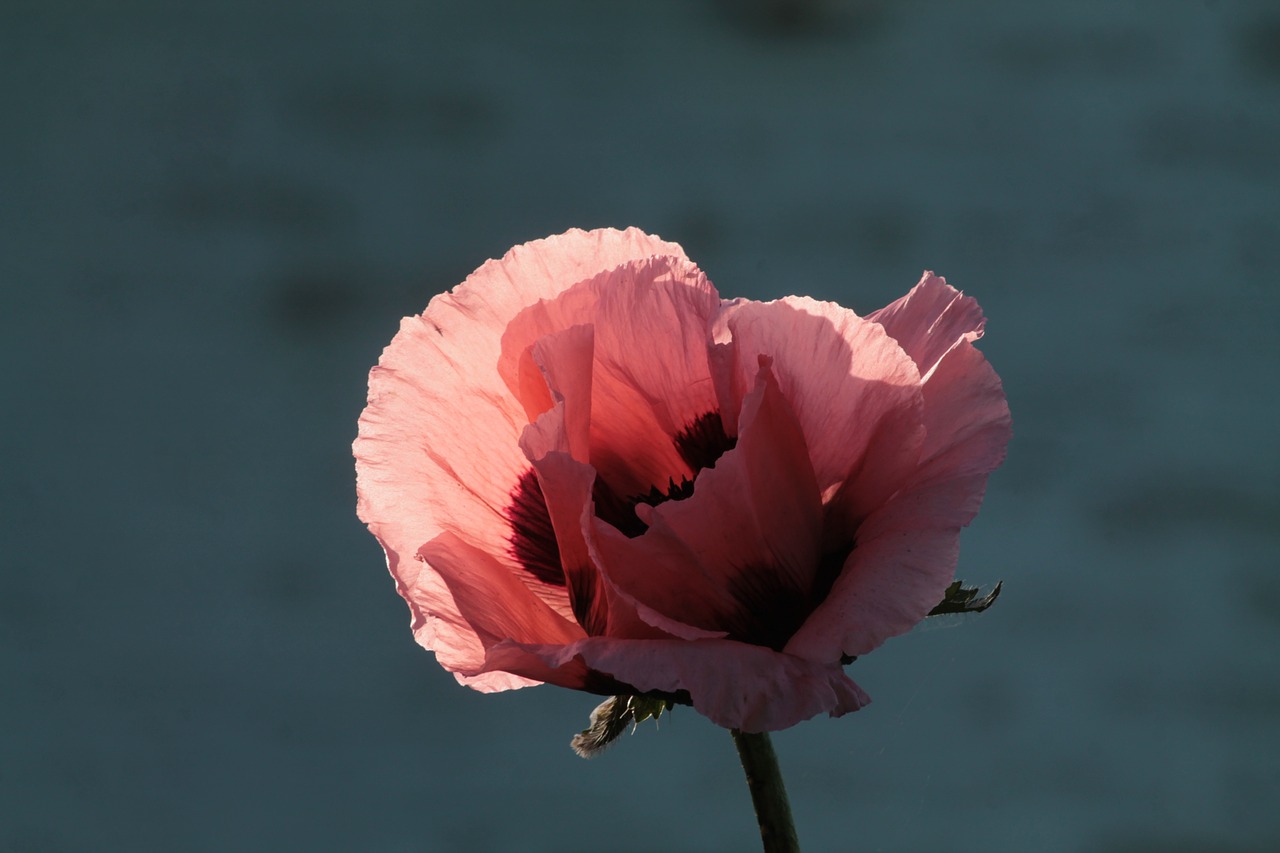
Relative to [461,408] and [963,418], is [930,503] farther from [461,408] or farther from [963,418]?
[461,408]

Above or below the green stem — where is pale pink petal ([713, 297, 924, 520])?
above

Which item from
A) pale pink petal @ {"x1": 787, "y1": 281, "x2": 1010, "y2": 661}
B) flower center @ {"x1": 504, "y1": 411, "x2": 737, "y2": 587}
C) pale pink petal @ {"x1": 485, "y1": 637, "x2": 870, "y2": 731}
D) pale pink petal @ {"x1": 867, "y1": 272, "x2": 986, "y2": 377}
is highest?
pale pink petal @ {"x1": 867, "y1": 272, "x2": 986, "y2": 377}

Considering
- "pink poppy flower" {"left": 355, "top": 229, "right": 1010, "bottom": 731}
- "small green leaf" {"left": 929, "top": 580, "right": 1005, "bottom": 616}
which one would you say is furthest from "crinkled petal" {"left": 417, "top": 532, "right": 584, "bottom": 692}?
"small green leaf" {"left": 929, "top": 580, "right": 1005, "bottom": 616}

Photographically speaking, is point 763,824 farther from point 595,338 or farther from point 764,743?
point 595,338

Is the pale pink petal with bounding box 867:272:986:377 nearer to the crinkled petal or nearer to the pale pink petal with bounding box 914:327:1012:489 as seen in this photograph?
the pale pink petal with bounding box 914:327:1012:489

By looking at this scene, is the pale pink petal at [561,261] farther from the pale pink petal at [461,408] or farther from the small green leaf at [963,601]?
the small green leaf at [963,601]

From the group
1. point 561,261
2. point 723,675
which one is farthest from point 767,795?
point 561,261
